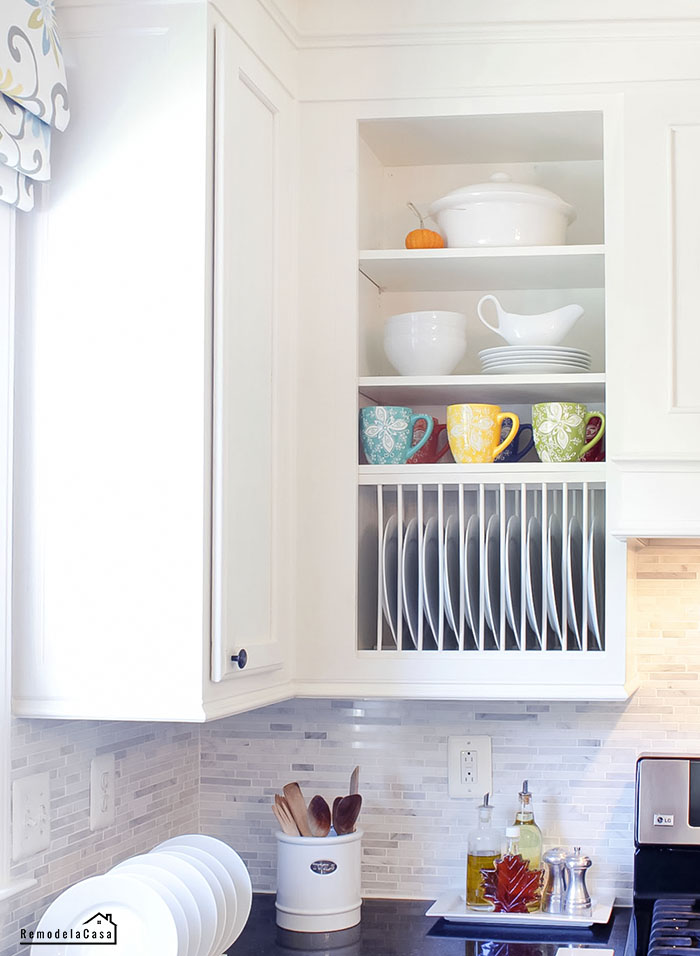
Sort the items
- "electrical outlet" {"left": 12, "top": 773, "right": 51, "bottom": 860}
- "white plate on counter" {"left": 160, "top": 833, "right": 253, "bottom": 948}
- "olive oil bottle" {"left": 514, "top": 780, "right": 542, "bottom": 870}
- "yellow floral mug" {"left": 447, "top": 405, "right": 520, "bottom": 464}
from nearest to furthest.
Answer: "electrical outlet" {"left": 12, "top": 773, "right": 51, "bottom": 860} < "white plate on counter" {"left": 160, "top": 833, "right": 253, "bottom": 948} < "yellow floral mug" {"left": 447, "top": 405, "right": 520, "bottom": 464} < "olive oil bottle" {"left": 514, "top": 780, "right": 542, "bottom": 870}

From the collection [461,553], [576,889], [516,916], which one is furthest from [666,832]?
[461,553]

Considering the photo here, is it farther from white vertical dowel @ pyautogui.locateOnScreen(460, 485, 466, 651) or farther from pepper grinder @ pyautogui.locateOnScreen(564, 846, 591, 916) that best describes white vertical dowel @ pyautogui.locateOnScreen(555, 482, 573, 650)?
pepper grinder @ pyautogui.locateOnScreen(564, 846, 591, 916)

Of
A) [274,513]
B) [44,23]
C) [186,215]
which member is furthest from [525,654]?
[44,23]

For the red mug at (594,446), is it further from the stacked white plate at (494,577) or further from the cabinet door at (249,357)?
the cabinet door at (249,357)

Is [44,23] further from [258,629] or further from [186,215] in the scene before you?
[258,629]

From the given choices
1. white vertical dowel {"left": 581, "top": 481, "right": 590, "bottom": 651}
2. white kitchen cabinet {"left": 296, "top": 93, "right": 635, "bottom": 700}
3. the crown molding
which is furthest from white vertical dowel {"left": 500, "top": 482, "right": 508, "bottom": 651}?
the crown molding

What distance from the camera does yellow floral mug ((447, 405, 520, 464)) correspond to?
182cm

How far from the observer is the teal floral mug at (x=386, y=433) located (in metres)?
1.83

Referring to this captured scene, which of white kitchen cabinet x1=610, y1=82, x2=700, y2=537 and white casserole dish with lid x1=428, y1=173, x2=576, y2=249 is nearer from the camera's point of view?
white kitchen cabinet x1=610, y1=82, x2=700, y2=537

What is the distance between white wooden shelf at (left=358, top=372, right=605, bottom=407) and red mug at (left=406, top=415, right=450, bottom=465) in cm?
6

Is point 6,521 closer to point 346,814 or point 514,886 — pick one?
point 346,814

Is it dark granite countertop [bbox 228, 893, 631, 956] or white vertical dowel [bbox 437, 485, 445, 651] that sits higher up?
white vertical dowel [bbox 437, 485, 445, 651]

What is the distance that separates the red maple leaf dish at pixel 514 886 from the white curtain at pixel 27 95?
1303mm

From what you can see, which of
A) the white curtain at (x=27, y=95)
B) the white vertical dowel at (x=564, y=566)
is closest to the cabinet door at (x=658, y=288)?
the white vertical dowel at (x=564, y=566)
